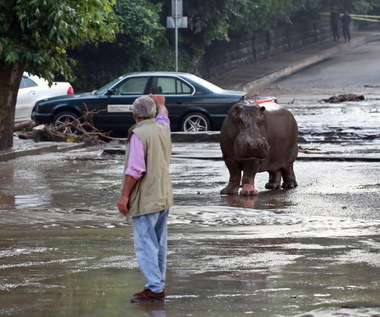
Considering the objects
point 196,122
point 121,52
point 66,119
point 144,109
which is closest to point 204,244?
point 144,109

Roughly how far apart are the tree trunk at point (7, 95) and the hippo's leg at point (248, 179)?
7.24 m

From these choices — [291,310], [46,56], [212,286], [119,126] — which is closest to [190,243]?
[212,286]

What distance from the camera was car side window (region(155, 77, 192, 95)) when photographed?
24469mm

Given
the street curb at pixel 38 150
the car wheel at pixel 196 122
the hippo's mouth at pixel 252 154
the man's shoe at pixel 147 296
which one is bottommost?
the street curb at pixel 38 150

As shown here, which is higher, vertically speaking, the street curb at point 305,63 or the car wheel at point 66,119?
the street curb at point 305,63

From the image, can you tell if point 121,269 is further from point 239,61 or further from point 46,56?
point 239,61

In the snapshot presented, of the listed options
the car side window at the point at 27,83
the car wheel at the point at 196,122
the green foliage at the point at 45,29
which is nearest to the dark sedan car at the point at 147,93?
the car wheel at the point at 196,122

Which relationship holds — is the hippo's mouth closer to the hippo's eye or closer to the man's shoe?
the hippo's eye

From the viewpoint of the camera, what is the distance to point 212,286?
8.29 meters

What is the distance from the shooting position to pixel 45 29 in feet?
63.3

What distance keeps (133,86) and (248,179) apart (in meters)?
10.4

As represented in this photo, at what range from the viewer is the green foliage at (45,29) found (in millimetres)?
18781

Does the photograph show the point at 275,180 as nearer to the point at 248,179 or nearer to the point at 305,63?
the point at 248,179

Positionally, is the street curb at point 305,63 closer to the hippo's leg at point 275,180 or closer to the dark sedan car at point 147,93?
the dark sedan car at point 147,93
